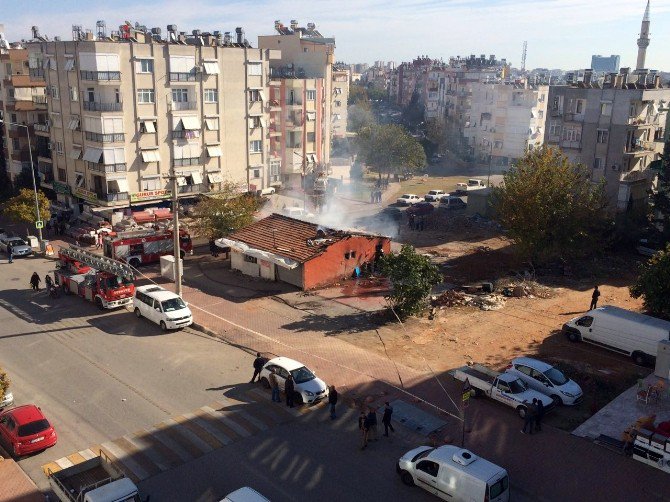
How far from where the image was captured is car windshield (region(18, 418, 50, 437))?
60.2 ft

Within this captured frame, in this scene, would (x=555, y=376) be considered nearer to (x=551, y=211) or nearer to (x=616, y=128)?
(x=551, y=211)

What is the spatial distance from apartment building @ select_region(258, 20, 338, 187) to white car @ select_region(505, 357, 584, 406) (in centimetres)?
4227

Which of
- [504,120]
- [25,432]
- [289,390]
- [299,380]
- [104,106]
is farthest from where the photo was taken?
[504,120]

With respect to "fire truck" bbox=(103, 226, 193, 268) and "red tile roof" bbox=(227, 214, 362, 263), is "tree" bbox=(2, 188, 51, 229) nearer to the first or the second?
"fire truck" bbox=(103, 226, 193, 268)

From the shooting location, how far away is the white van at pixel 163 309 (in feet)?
94.2

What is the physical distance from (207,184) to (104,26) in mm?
14787

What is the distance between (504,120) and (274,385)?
79.7 meters

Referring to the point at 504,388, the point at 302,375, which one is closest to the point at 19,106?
the point at 302,375

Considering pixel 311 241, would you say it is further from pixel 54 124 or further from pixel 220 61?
pixel 54 124

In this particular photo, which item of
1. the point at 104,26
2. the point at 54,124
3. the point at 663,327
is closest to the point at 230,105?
the point at 104,26

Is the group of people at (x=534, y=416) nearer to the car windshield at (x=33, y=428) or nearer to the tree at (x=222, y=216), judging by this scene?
the car windshield at (x=33, y=428)

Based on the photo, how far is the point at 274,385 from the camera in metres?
22.0

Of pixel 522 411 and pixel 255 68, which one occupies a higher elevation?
pixel 255 68

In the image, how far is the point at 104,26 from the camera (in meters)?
50.2
